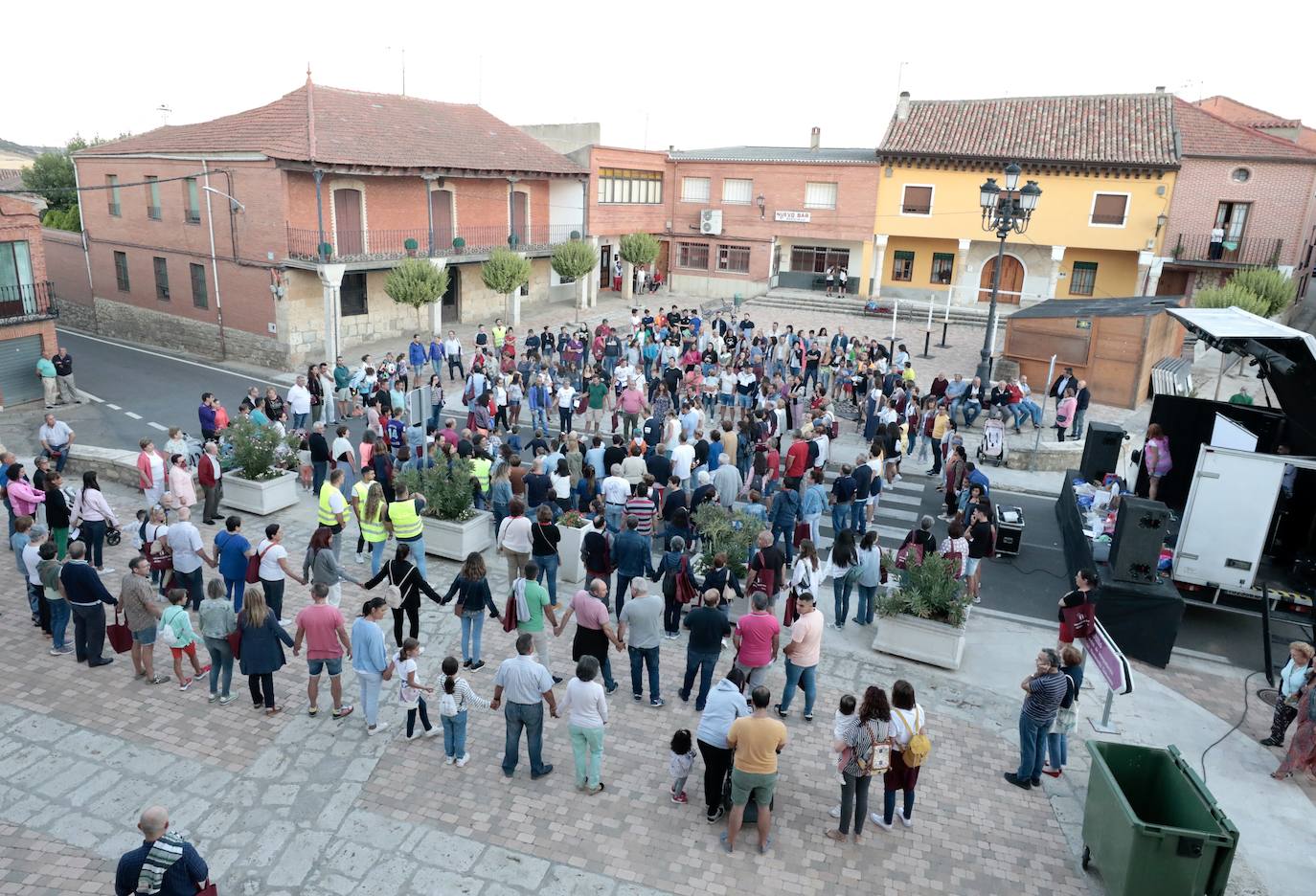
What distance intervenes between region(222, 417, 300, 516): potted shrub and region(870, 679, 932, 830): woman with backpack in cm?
996

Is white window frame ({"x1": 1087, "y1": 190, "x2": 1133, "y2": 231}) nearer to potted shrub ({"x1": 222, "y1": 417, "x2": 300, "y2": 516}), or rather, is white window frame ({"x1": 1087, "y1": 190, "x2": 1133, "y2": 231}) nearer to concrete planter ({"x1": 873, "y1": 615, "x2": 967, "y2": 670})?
concrete planter ({"x1": 873, "y1": 615, "x2": 967, "y2": 670})

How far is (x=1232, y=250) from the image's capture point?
104ft

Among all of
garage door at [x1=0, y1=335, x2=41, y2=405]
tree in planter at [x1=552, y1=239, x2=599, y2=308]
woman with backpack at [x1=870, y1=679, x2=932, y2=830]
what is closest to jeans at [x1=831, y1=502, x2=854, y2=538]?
woman with backpack at [x1=870, y1=679, x2=932, y2=830]

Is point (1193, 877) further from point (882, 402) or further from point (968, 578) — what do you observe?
point (882, 402)

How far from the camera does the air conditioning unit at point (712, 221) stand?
38188 millimetres

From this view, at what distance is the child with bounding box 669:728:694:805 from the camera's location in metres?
6.70

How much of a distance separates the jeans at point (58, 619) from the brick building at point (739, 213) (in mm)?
27875

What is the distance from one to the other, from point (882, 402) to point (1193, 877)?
41.9ft

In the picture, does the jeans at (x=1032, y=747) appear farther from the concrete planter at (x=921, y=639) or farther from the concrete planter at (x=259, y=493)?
the concrete planter at (x=259, y=493)

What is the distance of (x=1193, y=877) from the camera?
5.82 m

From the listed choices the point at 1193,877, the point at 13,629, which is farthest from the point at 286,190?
the point at 1193,877

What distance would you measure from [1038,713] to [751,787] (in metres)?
2.70

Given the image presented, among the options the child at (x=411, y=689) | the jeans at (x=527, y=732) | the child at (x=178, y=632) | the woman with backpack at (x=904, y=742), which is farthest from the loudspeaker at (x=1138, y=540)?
the child at (x=178, y=632)

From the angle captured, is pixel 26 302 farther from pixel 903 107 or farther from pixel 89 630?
pixel 903 107
